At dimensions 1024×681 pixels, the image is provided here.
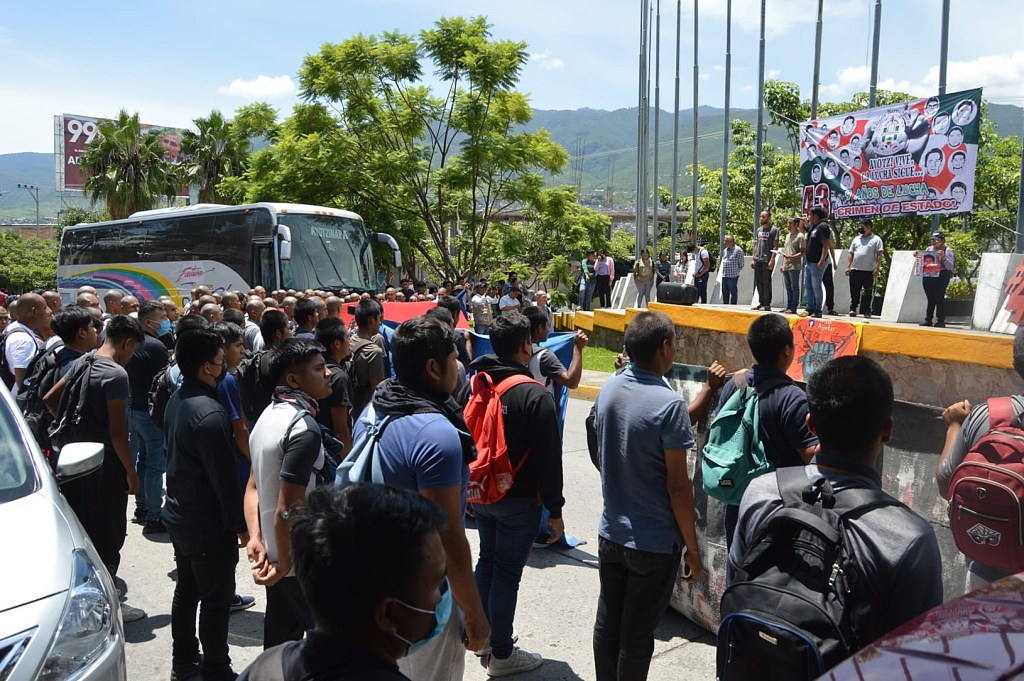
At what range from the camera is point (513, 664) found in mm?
4176

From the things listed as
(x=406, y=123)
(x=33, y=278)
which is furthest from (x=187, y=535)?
(x=33, y=278)

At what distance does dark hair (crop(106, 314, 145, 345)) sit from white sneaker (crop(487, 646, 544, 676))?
9.98 feet

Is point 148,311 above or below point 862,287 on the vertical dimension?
below

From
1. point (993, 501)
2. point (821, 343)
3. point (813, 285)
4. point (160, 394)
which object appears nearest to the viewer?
point (993, 501)

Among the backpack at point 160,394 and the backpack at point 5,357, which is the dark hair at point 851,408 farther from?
the backpack at point 5,357

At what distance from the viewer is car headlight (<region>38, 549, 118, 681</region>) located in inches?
95.4

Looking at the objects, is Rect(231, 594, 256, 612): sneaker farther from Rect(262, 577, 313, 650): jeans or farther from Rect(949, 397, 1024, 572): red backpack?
Rect(949, 397, 1024, 572): red backpack

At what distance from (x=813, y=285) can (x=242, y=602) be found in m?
9.62

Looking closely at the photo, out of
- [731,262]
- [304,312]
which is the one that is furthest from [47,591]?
[731,262]

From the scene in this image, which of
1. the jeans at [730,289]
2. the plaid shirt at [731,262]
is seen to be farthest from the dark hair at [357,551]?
the jeans at [730,289]

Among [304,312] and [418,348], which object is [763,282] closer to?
[304,312]

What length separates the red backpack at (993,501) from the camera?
2.36 m

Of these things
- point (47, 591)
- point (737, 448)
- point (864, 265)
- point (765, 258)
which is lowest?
point (47, 591)

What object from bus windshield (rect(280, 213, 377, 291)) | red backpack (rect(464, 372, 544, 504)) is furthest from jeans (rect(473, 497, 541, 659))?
bus windshield (rect(280, 213, 377, 291))
